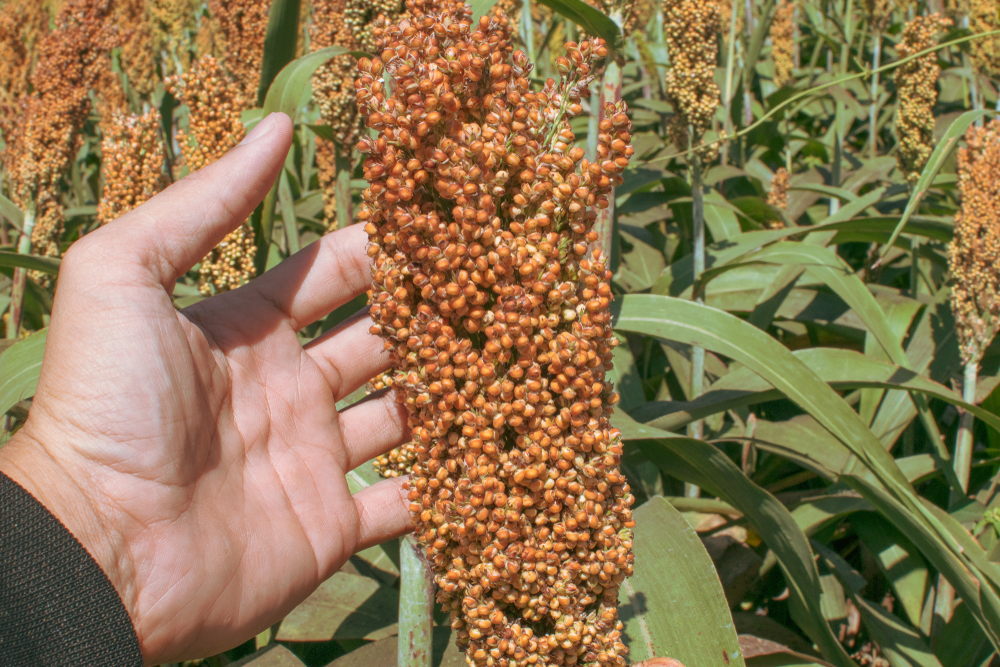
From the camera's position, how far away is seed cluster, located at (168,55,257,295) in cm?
288

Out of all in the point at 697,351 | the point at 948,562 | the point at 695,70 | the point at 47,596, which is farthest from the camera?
the point at 695,70

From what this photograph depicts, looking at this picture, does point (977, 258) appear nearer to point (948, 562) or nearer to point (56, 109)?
point (948, 562)

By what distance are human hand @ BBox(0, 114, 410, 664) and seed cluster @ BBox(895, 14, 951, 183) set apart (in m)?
3.43

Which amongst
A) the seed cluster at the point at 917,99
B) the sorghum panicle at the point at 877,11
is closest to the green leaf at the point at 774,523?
the seed cluster at the point at 917,99

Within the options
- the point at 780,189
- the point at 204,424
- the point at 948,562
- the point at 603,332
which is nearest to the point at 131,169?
the point at 204,424

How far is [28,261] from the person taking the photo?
2.79 metres

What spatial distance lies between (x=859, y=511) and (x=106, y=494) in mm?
2725

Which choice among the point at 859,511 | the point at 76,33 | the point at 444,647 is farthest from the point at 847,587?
the point at 76,33

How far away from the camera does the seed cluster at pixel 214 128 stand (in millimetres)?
2879

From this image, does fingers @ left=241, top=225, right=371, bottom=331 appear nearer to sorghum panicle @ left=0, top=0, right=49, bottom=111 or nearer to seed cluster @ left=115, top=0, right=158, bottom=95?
sorghum panicle @ left=0, top=0, right=49, bottom=111

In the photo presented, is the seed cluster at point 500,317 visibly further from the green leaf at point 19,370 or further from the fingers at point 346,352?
the green leaf at point 19,370

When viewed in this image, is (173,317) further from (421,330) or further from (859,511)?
(859,511)

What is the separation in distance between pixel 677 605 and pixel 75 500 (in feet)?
4.88

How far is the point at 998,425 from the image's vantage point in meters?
2.44
